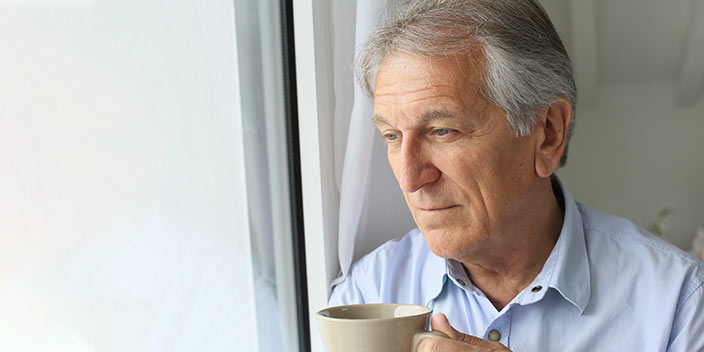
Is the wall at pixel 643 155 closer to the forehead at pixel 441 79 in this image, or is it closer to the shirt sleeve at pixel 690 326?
the shirt sleeve at pixel 690 326

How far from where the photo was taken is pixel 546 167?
1228 millimetres

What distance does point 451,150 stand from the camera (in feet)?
3.72

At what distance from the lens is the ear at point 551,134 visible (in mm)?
1212

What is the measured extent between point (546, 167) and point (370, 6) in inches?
19.6

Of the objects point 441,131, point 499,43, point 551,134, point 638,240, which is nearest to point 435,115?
point 441,131

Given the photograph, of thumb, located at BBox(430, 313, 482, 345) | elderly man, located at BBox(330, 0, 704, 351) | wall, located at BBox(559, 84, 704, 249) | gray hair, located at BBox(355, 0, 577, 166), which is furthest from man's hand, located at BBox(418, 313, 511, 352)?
wall, located at BBox(559, 84, 704, 249)

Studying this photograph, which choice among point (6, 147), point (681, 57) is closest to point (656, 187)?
point (681, 57)

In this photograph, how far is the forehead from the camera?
1107 millimetres

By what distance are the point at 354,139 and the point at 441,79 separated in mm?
311

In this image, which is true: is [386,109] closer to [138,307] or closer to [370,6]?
[370,6]

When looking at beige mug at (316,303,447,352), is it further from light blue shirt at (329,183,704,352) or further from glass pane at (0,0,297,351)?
light blue shirt at (329,183,704,352)

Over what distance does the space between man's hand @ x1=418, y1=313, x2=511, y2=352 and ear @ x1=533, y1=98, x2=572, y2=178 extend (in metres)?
0.42

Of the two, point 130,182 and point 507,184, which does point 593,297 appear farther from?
point 130,182

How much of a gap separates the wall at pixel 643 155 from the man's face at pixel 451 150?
13.9 ft
